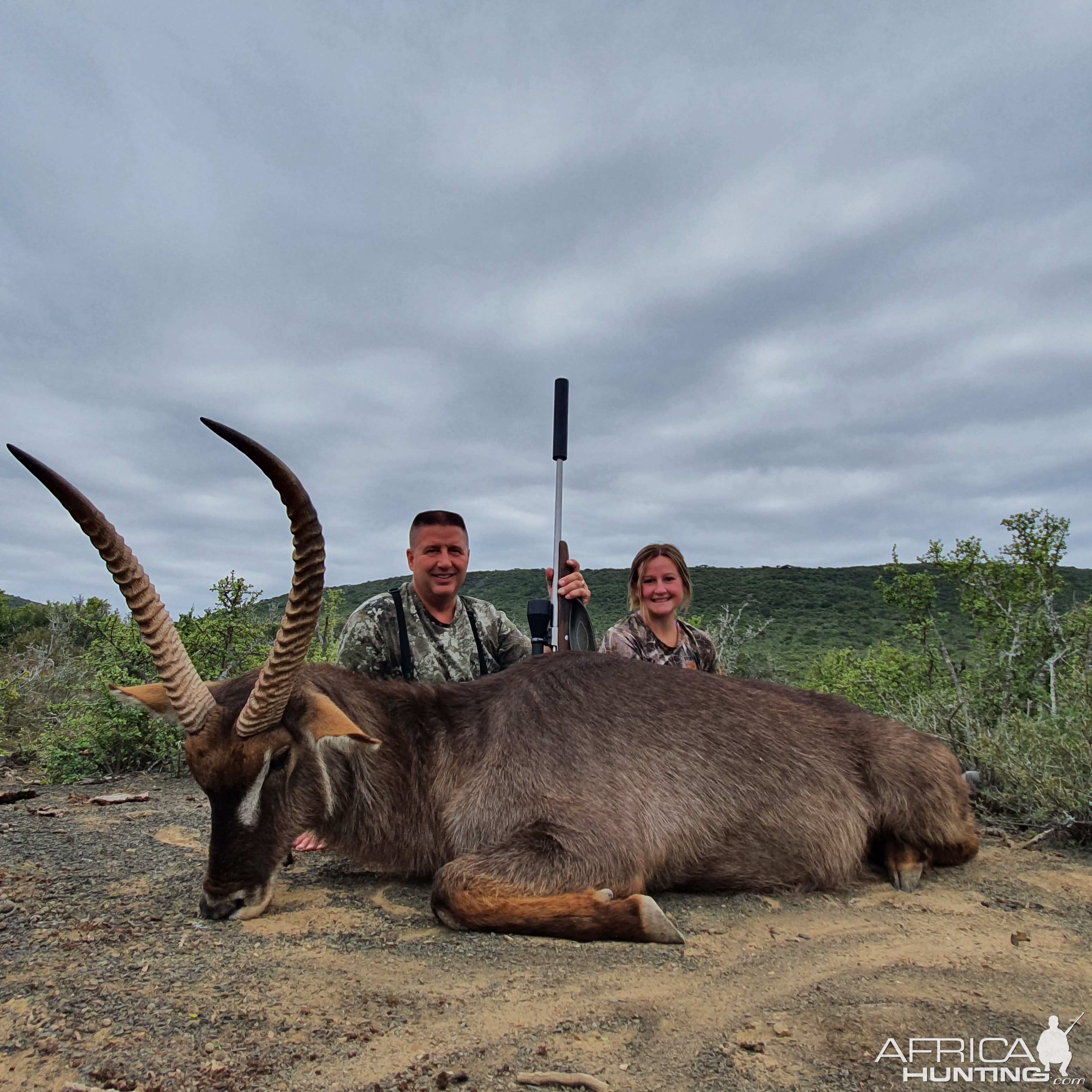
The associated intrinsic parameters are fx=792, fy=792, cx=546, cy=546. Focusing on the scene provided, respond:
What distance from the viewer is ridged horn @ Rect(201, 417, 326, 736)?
11.1 ft

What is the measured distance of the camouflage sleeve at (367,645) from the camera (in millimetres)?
5996

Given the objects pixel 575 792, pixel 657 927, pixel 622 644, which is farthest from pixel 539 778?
pixel 622 644

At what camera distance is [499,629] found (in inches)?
263

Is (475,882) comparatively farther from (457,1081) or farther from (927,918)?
(927,918)

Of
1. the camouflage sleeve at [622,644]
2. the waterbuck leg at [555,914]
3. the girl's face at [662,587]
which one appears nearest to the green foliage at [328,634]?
the camouflage sleeve at [622,644]

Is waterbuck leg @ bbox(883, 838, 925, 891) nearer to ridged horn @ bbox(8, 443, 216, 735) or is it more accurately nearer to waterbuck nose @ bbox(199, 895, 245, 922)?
waterbuck nose @ bbox(199, 895, 245, 922)

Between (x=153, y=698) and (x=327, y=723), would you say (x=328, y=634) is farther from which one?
(x=327, y=723)

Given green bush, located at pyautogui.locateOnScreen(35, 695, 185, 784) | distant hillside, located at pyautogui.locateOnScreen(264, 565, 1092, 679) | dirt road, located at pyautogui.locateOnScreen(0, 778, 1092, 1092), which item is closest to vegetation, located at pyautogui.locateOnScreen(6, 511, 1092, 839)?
green bush, located at pyautogui.locateOnScreen(35, 695, 185, 784)

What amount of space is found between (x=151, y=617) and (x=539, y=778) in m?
1.95

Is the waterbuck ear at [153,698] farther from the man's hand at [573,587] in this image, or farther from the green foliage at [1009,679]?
the green foliage at [1009,679]

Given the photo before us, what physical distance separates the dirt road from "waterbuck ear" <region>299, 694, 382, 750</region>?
2.65ft

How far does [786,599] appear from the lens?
Result: 1849 inches

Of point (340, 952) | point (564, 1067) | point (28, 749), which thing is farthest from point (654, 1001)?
point (28, 749)

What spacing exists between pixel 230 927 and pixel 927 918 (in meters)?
3.16
